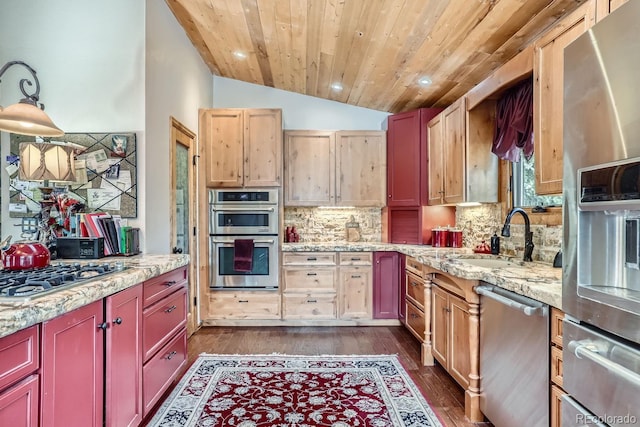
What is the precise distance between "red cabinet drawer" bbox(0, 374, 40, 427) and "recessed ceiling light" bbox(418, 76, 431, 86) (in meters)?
3.44

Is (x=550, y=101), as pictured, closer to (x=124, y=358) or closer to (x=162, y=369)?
(x=124, y=358)

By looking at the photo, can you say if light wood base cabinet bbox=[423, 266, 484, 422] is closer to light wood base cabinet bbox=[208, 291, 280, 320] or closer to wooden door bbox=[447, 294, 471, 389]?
wooden door bbox=[447, 294, 471, 389]

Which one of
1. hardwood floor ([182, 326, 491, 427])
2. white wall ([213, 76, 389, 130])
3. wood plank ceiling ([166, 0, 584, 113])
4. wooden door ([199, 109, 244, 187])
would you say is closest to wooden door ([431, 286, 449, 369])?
hardwood floor ([182, 326, 491, 427])

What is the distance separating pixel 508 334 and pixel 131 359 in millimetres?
1991

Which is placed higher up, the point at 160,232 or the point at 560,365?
the point at 160,232

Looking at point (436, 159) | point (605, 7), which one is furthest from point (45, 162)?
point (436, 159)

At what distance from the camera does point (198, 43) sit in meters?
3.54

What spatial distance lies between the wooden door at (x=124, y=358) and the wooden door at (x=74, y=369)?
0.04 meters

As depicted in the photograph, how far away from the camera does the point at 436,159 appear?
3.60 m

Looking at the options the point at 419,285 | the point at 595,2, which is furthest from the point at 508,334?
the point at 595,2

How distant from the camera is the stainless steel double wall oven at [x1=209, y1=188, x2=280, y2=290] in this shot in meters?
3.85

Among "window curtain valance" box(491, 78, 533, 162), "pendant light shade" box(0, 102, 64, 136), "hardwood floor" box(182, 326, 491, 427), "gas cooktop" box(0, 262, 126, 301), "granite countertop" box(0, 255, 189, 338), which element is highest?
"window curtain valance" box(491, 78, 533, 162)

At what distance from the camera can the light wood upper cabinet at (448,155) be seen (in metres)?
3.09

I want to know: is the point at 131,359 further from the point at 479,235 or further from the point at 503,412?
the point at 479,235
